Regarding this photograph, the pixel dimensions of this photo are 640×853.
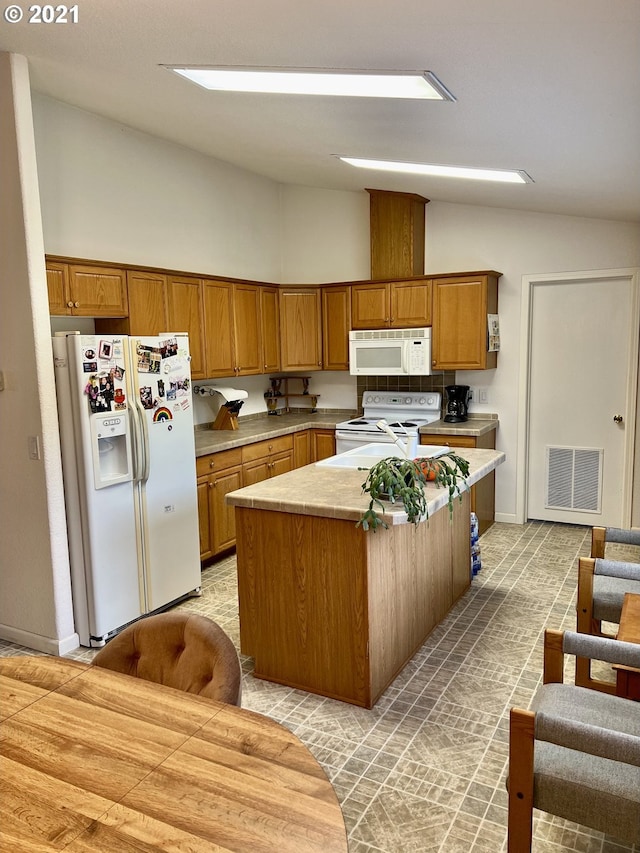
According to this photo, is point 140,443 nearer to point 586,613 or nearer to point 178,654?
point 178,654

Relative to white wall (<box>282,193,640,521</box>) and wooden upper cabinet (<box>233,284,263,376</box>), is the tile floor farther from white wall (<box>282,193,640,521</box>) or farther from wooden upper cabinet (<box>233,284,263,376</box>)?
wooden upper cabinet (<box>233,284,263,376</box>)

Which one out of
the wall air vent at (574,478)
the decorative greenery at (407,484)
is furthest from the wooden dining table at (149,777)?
the wall air vent at (574,478)

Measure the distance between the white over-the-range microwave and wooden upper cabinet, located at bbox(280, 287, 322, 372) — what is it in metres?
0.41

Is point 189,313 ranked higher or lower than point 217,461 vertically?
higher

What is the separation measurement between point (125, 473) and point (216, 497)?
1088 millimetres

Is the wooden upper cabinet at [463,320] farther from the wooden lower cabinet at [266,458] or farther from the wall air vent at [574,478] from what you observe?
the wooden lower cabinet at [266,458]

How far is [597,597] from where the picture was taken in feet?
8.71

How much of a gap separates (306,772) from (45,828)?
45cm

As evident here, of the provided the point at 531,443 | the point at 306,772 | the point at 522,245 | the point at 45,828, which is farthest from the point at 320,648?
the point at 522,245

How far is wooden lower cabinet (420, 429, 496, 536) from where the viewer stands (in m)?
4.91

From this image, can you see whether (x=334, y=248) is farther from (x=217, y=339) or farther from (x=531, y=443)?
(x=531, y=443)

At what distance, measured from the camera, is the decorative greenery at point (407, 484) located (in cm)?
251

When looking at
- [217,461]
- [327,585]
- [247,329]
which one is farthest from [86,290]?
[327,585]

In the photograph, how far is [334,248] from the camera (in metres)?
5.94
